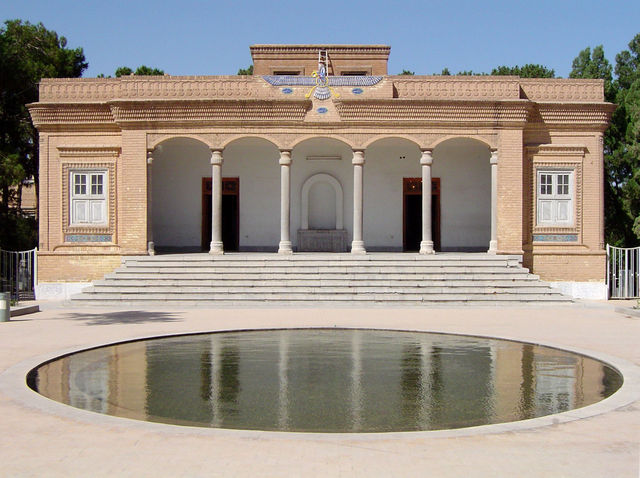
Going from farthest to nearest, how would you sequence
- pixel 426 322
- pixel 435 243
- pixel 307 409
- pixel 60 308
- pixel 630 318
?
pixel 435 243
pixel 60 308
pixel 630 318
pixel 426 322
pixel 307 409

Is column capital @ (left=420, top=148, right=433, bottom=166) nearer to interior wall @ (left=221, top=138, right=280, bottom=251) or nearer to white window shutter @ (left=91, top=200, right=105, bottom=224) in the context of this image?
interior wall @ (left=221, top=138, right=280, bottom=251)

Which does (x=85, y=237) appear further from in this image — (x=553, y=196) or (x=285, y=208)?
(x=553, y=196)

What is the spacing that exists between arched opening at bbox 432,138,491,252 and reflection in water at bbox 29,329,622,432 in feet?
42.2

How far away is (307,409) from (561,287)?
629 inches

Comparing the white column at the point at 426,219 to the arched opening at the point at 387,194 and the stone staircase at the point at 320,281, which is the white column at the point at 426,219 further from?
the arched opening at the point at 387,194

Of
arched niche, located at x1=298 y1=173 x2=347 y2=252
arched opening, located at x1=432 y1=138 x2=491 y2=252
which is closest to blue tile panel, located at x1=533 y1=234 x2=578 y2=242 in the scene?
arched opening, located at x1=432 y1=138 x2=491 y2=252

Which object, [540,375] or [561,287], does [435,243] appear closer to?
[561,287]

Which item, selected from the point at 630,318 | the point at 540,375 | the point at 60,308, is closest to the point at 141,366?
the point at 540,375

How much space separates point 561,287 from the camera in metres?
21.0

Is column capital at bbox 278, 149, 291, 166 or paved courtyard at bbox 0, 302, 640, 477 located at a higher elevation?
column capital at bbox 278, 149, 291, 166

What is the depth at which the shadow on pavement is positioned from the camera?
14242 mm

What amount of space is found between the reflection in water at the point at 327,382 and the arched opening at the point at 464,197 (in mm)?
12873

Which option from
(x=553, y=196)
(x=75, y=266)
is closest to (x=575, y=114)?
(x=553, y=196)

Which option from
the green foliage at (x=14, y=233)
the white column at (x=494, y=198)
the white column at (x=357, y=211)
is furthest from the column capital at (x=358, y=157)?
the green foliage at (x=14, y=233)
